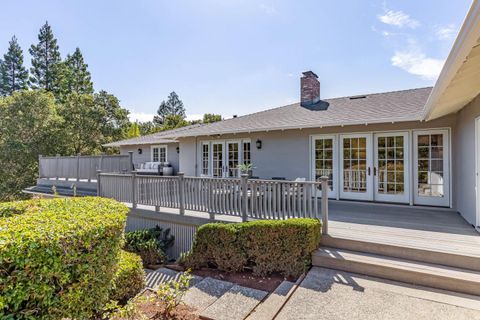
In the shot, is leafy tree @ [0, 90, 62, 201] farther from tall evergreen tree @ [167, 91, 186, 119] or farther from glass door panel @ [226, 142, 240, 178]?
tall evergreen tree @ [167, 91, 186, 119]

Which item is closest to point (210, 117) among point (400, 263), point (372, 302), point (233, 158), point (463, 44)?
point (233, 158)

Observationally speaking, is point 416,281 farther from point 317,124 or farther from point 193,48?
point 193,48

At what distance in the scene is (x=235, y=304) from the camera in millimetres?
3639

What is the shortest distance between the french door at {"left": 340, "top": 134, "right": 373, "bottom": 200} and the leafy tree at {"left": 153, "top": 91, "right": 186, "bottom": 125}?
42.8 m

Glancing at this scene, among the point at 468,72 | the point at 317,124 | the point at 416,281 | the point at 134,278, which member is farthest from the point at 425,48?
the point at 134,278

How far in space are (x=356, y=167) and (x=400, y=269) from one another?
4.60m

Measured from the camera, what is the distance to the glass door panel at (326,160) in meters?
8.53

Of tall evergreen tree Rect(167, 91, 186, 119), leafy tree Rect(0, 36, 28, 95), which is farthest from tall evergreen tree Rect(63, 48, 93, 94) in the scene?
tall evergreen tree Rect(167, 91, 186, 119)

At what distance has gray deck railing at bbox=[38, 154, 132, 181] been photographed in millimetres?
10773

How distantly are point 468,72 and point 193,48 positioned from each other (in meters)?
11.8

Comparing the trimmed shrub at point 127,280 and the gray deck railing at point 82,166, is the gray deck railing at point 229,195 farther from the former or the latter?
the gray deck railing at point 82,166

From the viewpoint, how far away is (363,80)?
1328 centimetres

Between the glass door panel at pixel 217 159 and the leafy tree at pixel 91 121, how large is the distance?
1369cm

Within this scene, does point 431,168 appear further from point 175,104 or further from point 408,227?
point 175,104
